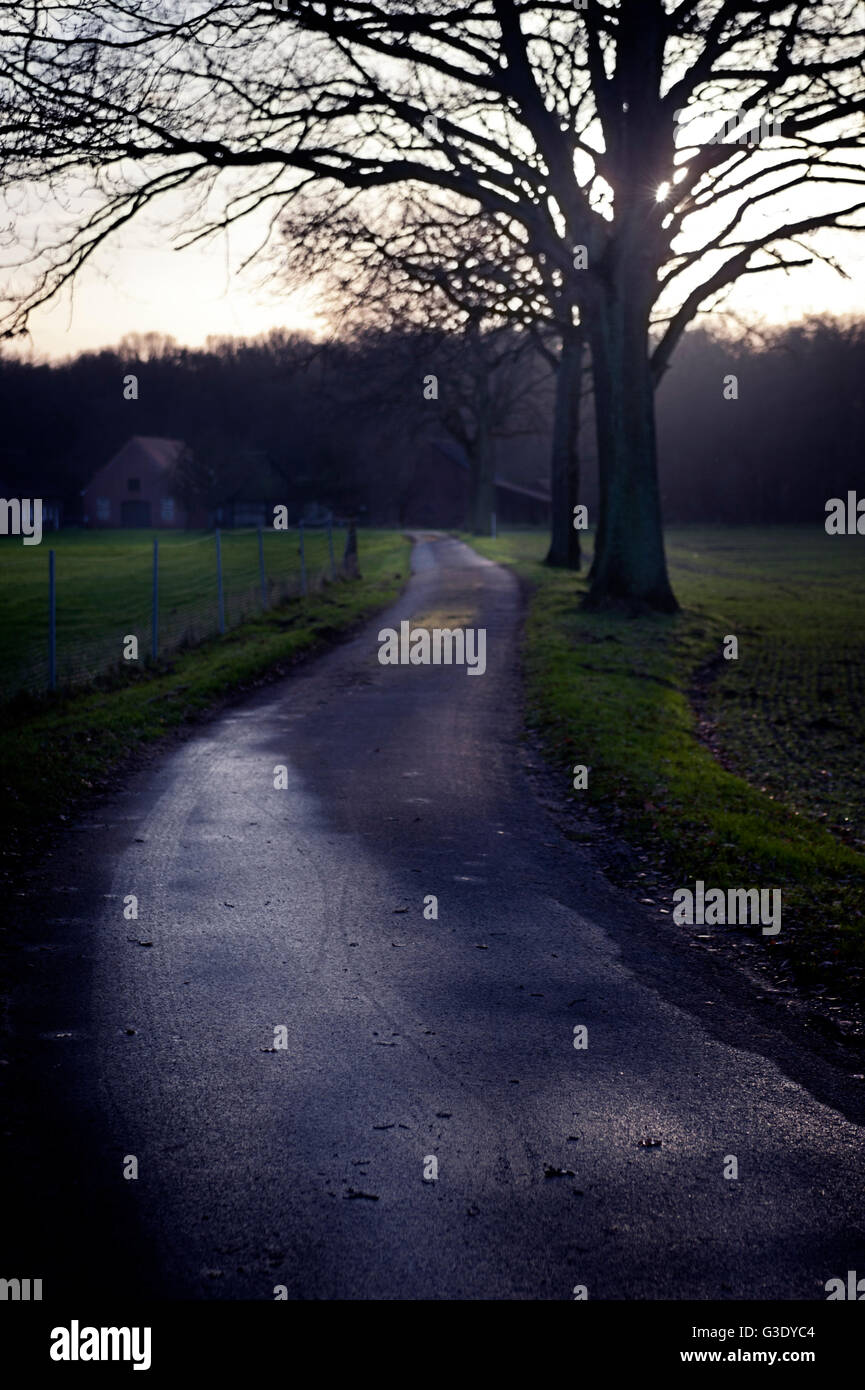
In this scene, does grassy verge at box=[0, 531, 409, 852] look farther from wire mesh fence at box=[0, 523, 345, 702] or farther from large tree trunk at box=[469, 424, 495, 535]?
large tree trunk at box=[469, 424, 495, 535]

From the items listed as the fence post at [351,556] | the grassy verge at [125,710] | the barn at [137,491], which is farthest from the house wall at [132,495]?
the grassy verge at [125,710]

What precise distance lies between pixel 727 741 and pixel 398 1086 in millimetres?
9183

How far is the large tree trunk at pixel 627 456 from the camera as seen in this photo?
21.2 meters

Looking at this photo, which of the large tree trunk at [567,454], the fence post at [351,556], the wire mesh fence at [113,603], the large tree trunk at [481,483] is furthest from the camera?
the large tree trunk at [481,483]

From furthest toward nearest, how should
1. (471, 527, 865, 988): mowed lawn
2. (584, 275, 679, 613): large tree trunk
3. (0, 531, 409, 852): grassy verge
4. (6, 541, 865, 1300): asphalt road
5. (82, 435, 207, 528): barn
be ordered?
1. (82, 435, 207, 528): barn
2. (584, 275, 679, 613): large tree trunk
3. (0, 531, 409, 852): grassy verge
4. (471, 527, 865, 988): mowed lawn
5. (6, 541, 865, 1300): asphalt road

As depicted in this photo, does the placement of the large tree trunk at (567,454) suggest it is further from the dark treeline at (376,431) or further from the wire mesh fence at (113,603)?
the dark treeline at (376,431)

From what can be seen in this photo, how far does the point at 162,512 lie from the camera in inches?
3561

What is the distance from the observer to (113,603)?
31.5 meters

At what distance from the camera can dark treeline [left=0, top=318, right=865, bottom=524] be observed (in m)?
77.5

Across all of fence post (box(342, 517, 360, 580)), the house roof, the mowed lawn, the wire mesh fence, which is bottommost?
the mowed lawn

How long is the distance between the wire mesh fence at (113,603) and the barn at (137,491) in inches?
1530

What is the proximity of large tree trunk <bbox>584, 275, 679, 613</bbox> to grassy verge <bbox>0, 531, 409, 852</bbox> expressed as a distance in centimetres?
528

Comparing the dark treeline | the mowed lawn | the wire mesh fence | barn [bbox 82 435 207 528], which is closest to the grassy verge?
the wire mesh fence

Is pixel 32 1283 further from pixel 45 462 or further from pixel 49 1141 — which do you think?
pixel 45 462
